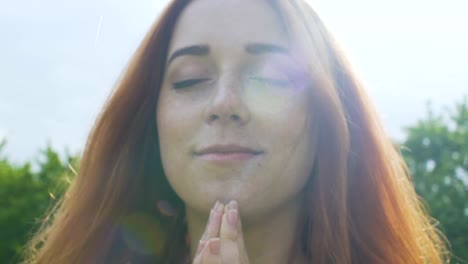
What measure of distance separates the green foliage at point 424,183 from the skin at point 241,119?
12755 millimetres

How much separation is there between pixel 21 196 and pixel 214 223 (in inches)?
653

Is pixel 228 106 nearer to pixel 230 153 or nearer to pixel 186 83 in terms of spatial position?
pixel 230 153

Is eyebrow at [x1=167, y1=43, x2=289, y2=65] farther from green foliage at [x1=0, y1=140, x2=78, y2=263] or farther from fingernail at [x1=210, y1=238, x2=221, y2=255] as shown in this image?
green foliage at [x1=0, y1=140, x2=78, y2=263]

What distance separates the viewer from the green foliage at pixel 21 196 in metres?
16.6

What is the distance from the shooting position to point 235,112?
7.32 ft

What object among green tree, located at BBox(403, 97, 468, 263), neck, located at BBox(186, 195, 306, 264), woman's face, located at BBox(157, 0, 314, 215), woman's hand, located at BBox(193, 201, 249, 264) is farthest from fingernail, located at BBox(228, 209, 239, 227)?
green tree, located at BBox(403, 97, 468, 263)

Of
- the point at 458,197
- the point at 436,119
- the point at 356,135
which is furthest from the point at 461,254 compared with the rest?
the point at 356,135

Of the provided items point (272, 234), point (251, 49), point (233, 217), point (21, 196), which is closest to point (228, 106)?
point (251, 49)

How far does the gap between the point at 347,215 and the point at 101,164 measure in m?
1.01

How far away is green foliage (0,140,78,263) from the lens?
1659 cm

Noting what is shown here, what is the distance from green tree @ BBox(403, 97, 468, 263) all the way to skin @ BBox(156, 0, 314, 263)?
41.7ft

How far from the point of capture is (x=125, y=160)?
2736 mm

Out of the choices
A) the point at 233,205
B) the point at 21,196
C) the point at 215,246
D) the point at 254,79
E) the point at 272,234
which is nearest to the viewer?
the point at 215,246

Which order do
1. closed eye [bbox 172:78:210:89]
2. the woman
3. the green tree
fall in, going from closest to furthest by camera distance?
the woman, closed eye [bbox 172:78:210:89], the green tree
